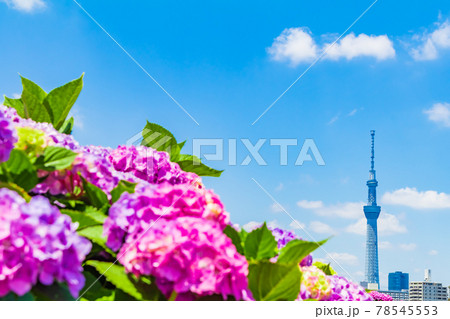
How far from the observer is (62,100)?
3.77 m

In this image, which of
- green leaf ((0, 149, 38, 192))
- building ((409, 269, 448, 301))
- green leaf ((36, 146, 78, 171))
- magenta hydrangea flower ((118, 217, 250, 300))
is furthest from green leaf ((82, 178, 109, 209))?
building ((409, 269, 448, 301))

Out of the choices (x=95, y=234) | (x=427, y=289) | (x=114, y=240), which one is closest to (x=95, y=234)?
(x=95, y=234)

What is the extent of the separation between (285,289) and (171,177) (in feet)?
5.35

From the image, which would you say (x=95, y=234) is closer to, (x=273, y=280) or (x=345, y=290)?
(x=273, y=280)

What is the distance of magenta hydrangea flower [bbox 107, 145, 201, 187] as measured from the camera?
381 cm

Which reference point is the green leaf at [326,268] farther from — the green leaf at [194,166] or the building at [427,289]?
the building at [427,289]

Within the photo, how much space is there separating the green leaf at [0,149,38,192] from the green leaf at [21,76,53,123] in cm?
128

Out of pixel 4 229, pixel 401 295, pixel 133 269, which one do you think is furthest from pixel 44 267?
pixel 401 295

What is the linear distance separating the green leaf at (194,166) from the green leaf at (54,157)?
1.68 meters

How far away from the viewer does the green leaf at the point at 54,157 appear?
2.69 metres

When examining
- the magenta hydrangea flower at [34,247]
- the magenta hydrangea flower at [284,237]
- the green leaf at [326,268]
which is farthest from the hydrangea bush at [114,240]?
the green leaf at [326,268]

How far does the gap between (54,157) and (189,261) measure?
1063 millimetres

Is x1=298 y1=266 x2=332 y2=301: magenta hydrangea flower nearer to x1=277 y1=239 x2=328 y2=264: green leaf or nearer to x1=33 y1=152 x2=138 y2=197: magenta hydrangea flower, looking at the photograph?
x1=277 y1=239 x2=328 y2=264: green leaf

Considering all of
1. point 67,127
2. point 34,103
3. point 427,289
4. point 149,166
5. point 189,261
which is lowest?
point 427,289
